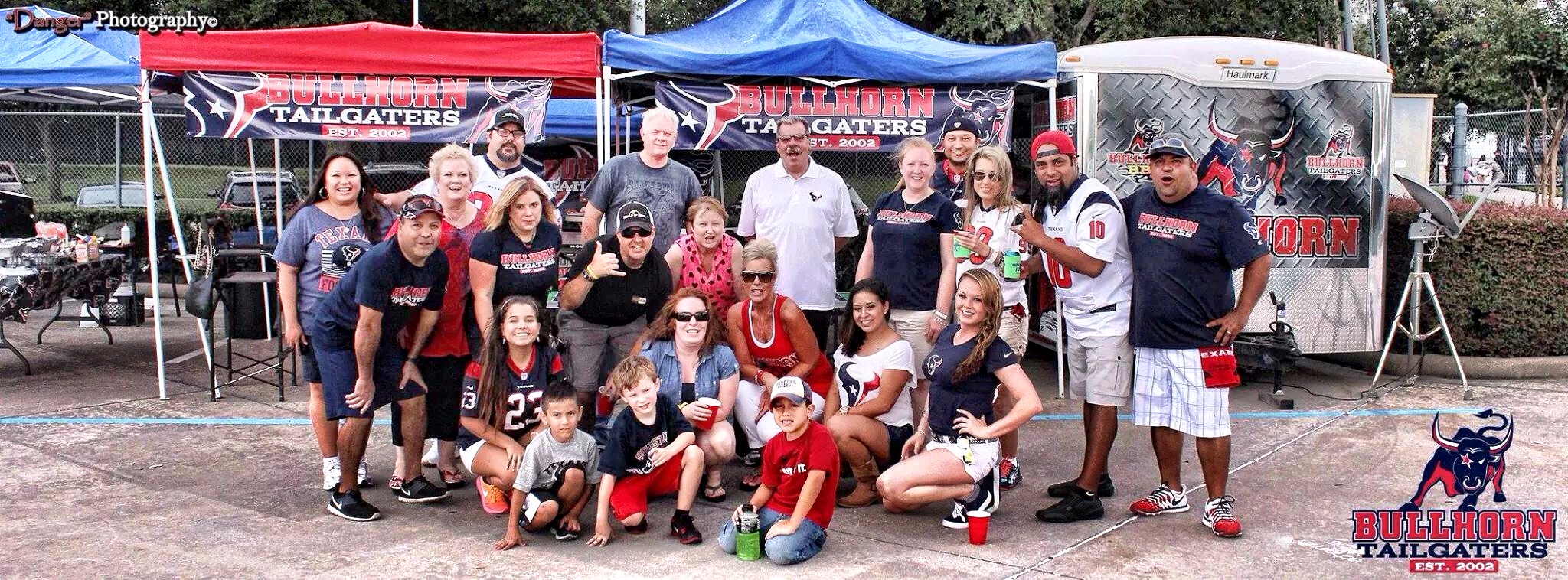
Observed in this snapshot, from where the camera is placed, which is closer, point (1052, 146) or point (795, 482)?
point (795, 482)

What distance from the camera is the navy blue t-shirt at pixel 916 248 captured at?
239 inches

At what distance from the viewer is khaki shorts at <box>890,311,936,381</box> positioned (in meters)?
6.09

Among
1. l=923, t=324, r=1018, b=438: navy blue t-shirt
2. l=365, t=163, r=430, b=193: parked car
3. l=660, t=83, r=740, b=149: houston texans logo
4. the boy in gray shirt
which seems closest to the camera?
the boy in gray shirt

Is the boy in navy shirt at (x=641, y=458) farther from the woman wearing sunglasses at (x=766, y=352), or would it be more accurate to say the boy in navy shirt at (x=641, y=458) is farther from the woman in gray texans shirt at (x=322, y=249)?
the woman in gray texans shirt at (x=322, y=249)

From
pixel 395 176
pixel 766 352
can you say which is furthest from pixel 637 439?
pixel 395 176

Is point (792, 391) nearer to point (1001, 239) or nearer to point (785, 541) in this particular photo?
point (785, 541)

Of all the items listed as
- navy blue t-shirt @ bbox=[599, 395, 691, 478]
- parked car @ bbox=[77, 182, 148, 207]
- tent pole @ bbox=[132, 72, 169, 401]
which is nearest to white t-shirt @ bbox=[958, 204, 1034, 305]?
navy blue t-shirt @ bbox=[599, 395, 691, 478]

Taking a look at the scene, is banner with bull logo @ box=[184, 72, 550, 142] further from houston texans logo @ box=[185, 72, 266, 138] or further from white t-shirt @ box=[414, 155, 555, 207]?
white t-shirt @ box=[414, 155, 555, 207]

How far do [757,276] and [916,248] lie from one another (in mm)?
836

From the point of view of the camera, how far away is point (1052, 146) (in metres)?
5.58

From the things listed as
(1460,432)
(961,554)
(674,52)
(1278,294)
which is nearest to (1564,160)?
(1278,294)

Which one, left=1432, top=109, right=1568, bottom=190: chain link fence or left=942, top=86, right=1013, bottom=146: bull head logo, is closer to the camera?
left=942, top=86, right=1013, bottom=146: bull head logo

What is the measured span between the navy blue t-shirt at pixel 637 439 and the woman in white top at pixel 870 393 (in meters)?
0.71

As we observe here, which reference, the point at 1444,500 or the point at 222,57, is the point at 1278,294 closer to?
the point at 1444,500
